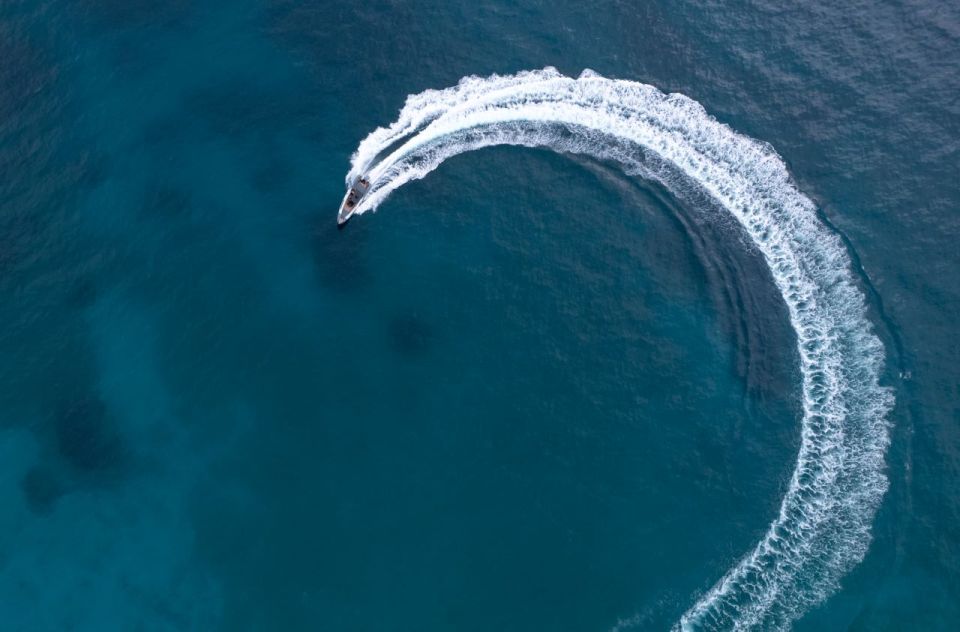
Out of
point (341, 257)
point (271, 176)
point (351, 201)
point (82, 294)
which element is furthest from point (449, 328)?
point (82, 294)

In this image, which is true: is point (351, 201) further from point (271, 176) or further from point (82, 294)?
point (82, 294)

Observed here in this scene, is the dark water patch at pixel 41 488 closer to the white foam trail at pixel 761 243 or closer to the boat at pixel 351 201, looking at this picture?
the boat at pixel 351 201

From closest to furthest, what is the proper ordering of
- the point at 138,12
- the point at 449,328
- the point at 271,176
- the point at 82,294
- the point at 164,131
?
the point at 449,328, the point at 82,294, the point at 271,176, the point at 164,131, the point at 138,12

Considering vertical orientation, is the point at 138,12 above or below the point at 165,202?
above

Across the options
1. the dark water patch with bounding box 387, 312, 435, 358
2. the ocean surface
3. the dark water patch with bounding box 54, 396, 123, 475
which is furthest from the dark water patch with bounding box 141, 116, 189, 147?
the dark water patch with bounding box 387, 312, 435, 358

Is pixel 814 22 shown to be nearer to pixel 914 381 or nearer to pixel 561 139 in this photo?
pixel 561 139

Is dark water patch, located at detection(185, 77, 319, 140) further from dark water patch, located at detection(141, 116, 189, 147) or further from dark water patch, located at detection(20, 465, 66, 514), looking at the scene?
dark water patch, located at detection(20, 465, 66, 514)
